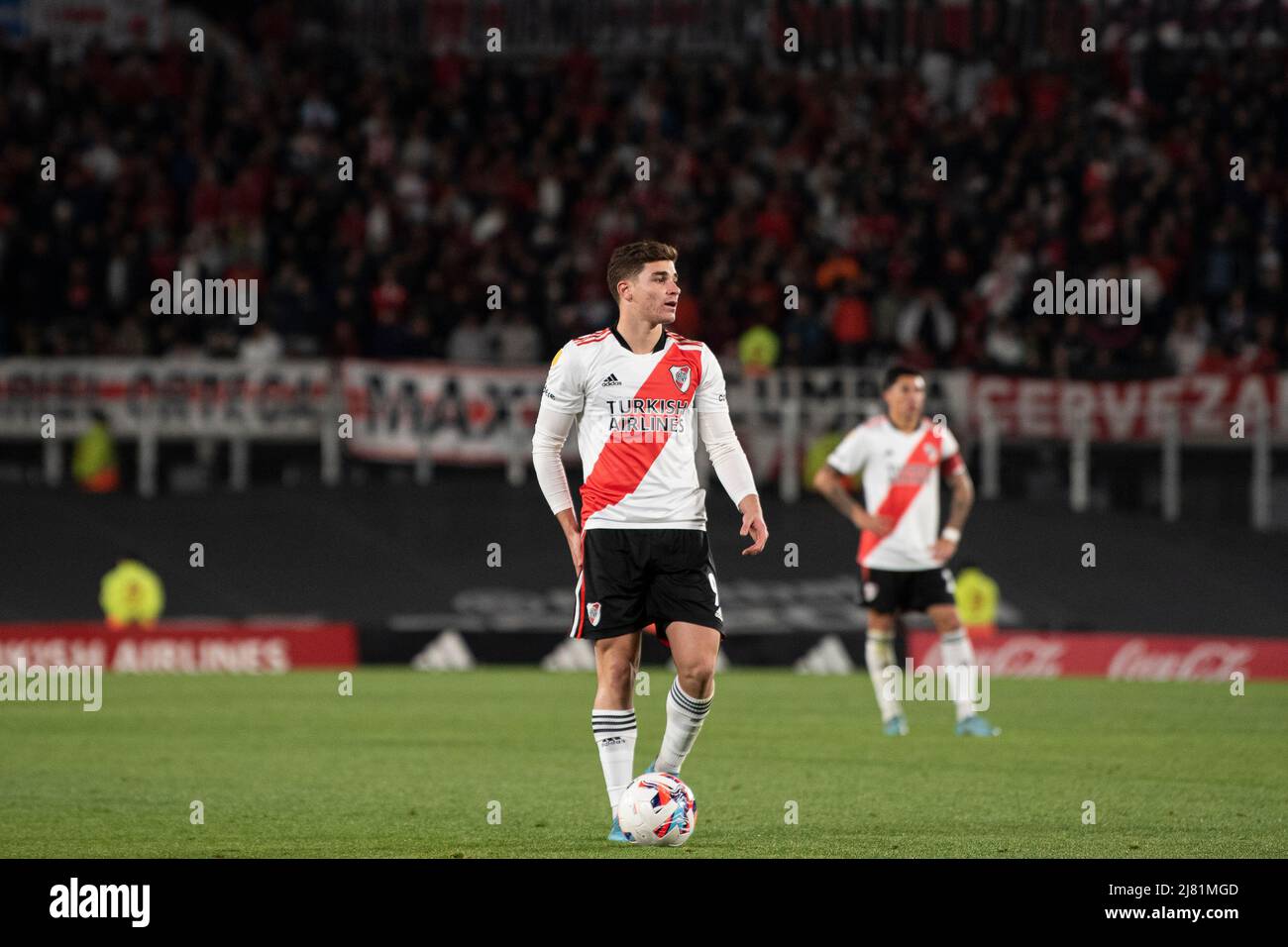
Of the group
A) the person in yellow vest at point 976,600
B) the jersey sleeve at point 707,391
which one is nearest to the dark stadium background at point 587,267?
the person in yellow vest at point 976,600

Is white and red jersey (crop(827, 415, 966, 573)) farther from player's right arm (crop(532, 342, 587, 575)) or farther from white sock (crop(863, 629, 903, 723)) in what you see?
player's right arm (crop(532, 342, 587, 575))

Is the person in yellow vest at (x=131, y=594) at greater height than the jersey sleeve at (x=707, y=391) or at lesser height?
lesser

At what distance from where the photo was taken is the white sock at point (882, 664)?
44.9ft

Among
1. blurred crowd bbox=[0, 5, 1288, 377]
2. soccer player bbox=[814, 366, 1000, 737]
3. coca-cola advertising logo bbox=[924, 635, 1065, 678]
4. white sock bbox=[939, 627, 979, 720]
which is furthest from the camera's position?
blurred crowd bbox=[0, 5, 1288, 377]

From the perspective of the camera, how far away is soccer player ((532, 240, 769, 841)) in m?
8.67

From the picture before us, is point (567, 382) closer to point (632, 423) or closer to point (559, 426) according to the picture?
point (559, 426)

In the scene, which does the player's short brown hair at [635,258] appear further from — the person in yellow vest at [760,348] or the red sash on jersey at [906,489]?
the person in yellow vest at [760,348]

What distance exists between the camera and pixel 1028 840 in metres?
8.67

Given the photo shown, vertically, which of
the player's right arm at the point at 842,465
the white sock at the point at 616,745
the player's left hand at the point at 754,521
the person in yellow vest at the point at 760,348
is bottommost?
the white sock at the point at 616,745

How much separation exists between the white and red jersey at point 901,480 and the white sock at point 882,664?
49 centimetres

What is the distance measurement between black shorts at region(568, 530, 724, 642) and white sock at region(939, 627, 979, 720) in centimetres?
521

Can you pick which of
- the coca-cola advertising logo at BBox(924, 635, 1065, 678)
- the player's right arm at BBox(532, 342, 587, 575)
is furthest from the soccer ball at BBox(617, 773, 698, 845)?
the coca-cola advertising logo at BBox(924, 635, 1065, 678)

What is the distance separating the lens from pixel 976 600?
20.0 m

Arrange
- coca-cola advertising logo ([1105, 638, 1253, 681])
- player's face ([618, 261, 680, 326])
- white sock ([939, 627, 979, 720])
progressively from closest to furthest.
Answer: player's face ([618, 261, 680, 326]) < white sock ([939, 627, 979, 720]) < coca-cola advertising logo ([1105, 638, 1253, 681])
